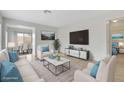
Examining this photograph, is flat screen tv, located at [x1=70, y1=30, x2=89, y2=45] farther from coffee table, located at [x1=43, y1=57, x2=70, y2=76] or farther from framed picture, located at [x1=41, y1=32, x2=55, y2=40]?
coffee table, located at [x1=43, y1=57, x2=70, y2=76]

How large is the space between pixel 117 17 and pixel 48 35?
453 centimetres

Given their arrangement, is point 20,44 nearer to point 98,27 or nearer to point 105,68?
point 98,27

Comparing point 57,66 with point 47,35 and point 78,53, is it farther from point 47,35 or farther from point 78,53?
point 47,35

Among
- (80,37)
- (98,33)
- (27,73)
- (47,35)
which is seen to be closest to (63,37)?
(47,35)

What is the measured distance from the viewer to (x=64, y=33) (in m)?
6.36

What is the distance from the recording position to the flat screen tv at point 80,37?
4685 millimetres

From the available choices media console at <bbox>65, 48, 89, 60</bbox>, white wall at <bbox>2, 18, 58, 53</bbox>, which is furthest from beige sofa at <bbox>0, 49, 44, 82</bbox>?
media console at <bbox>65, 48, 89, 60</bbox>

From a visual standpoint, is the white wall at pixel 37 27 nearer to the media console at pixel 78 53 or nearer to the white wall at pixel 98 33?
the media console at pixel 78 53

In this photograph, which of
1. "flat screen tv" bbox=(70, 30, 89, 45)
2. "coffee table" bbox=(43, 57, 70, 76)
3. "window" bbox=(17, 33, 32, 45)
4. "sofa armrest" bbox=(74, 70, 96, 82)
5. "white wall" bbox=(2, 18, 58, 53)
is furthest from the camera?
"window" bbox=(17, 33, 32, 45)

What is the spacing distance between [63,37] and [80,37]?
1.81 meters

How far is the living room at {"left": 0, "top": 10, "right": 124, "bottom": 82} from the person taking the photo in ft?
9.84

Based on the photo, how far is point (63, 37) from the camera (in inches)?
256

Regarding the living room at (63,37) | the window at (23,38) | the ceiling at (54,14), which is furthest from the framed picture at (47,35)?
the window at (23,38)
